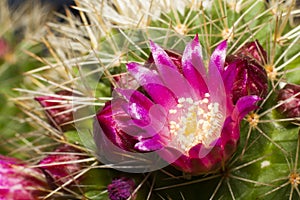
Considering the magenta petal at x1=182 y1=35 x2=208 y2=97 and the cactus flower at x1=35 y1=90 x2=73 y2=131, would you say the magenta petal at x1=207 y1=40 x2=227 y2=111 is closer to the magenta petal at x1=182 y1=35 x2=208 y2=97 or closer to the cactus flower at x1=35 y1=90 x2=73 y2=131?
the magenta petal at x1=182 y1=35 x2=208 y2=97

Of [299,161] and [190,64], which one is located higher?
[190,64]

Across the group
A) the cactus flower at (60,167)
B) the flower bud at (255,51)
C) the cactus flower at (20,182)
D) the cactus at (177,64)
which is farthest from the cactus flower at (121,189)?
the flower bud at (255,51)

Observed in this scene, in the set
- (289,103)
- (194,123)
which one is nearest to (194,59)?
(194,123)

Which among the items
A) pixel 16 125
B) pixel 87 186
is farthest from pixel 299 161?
pixel 16 125

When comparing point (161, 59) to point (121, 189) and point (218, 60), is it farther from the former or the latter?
point (121, 189)

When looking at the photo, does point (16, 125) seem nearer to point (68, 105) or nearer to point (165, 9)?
point (68, 105)
